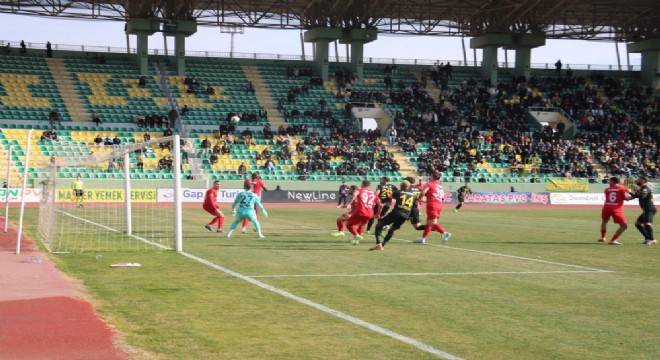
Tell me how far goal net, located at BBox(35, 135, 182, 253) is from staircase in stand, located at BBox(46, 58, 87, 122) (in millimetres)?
5898

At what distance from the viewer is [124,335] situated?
937 centimetres

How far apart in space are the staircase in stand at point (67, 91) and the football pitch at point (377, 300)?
38002mm

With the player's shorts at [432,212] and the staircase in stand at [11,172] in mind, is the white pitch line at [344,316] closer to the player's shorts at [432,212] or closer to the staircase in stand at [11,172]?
the player's shorts at [432,212]

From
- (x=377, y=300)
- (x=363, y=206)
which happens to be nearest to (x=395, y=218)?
(x=363, y=206)

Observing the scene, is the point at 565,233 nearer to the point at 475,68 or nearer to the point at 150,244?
the point at 150,244

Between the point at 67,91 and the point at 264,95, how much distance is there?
13871mm

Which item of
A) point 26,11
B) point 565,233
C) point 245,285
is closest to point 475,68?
point 26,11

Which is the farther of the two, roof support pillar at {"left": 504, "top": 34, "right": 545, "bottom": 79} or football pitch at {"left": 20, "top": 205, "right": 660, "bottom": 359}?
roof support pillar at {"left": 504, "top": 34, "right": 545, "bottom": 79}

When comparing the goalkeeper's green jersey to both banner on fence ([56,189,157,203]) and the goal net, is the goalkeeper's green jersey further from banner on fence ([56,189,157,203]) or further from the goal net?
banner on fence ([56,189,157,203])

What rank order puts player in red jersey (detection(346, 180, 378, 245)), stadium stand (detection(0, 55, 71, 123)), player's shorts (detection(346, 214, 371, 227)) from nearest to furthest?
1. player in red jersey (detection(346, 180, 378, 245))
2. player's shorts (detection(346, 214, 371, 227))
3. stadium stand (detection(0, 55, 71, 123))

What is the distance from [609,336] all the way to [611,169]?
Result: 176 ft

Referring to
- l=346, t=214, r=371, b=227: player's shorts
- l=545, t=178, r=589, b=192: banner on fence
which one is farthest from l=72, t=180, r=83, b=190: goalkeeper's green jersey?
l=545, t=178, r=589, b=192: banner on fence

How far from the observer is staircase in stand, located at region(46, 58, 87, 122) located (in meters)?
57.3

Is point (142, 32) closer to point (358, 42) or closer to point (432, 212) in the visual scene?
point (358, 42)
